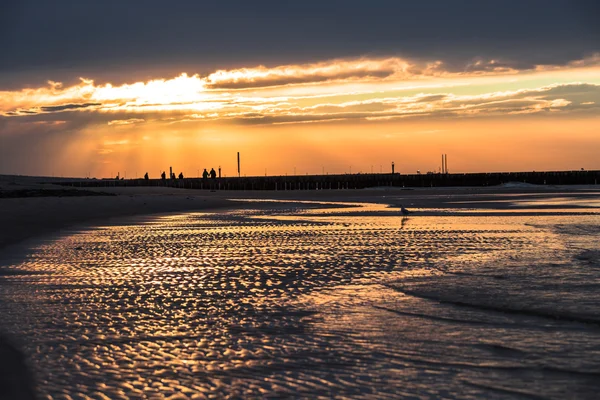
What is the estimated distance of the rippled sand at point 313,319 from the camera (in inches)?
314

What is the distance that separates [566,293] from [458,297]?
1.84 meters

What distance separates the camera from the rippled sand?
7988 millimetres

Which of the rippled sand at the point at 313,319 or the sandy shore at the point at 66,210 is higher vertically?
the sandy shore at the point at 66,210

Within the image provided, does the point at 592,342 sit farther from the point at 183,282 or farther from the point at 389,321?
the point at 183,282

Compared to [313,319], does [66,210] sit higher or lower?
higher

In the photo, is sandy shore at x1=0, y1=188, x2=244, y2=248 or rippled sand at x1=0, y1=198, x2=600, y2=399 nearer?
rippled sand at x1=0, y1=198, x2=600, y2=399

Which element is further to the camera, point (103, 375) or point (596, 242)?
point (596, 242)

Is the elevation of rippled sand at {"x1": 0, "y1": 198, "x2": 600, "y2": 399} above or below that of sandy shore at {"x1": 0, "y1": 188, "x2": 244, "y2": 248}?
below

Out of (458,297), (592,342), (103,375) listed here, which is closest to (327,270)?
(458,297)

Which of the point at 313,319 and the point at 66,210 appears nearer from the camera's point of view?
the point at 313,319

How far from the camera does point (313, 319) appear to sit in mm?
11172

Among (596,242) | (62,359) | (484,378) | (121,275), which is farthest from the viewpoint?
(596,242)

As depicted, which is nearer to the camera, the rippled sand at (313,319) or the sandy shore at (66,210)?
the rippled sand at (313,319)

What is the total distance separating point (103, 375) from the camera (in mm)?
8258
